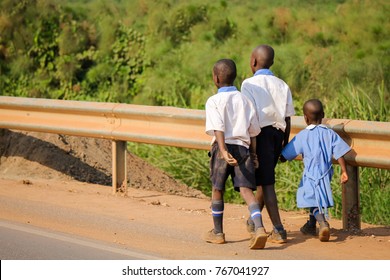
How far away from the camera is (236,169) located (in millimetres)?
7086

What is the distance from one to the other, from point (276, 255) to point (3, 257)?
197 cm

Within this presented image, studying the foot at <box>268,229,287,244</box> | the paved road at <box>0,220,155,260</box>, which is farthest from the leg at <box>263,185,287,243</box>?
the paved road at <box>0,220,155,260</box>

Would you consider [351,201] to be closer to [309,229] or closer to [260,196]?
[309,229]

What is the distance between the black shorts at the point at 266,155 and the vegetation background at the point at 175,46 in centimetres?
692

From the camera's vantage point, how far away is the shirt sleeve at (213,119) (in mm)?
6891

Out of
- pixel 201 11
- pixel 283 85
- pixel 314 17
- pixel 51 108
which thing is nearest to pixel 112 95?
pixel 201 11

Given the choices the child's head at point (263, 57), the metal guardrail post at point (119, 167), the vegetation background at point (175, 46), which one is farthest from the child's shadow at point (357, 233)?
the vegetation background at point (175, 46)

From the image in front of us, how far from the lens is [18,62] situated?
59.6 feet

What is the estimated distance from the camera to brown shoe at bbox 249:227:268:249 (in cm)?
692

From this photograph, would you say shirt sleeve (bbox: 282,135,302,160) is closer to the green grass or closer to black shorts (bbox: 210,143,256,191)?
black shorts (bbox: 210,143,256,191)

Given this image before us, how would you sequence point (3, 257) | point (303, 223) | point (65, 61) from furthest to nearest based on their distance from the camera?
point (65, 61), point (303, 223), point (3, 257)

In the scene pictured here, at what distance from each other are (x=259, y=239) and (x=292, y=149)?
2.78 ft

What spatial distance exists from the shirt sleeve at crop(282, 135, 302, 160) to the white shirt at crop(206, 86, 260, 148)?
0.51m

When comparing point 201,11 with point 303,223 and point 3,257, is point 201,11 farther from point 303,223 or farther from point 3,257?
point 3,257
